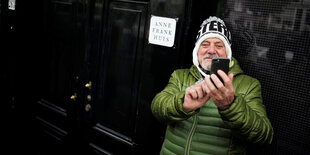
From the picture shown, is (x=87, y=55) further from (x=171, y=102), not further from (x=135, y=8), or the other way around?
(x=171, y=102)

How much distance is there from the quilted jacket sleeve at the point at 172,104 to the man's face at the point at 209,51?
25 centimetres

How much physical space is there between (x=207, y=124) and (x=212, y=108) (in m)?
0.13

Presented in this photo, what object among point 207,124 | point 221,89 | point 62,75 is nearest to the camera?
point 221,89

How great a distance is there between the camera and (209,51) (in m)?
2.20

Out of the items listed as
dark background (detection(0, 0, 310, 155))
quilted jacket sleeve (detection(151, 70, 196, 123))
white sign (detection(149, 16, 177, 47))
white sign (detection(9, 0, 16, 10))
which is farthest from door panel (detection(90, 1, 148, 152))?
white sign (detection(9, 0, 16, 10))

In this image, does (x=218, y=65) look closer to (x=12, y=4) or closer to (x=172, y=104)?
(x=172, y=104)

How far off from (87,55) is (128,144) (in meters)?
1.27

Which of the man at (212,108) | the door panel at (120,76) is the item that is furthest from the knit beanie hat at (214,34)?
the door panel at (120,76)

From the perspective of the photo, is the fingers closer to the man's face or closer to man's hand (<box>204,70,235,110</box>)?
man's hand (<box>204,70,235,110</box>)

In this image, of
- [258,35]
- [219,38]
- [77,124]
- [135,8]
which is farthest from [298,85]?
[77,124]

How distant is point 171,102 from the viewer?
2008mm

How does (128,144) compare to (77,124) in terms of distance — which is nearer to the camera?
(128,144)

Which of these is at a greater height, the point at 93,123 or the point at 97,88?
the point at 97,88

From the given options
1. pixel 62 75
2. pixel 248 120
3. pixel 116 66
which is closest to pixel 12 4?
pixel 62 75
